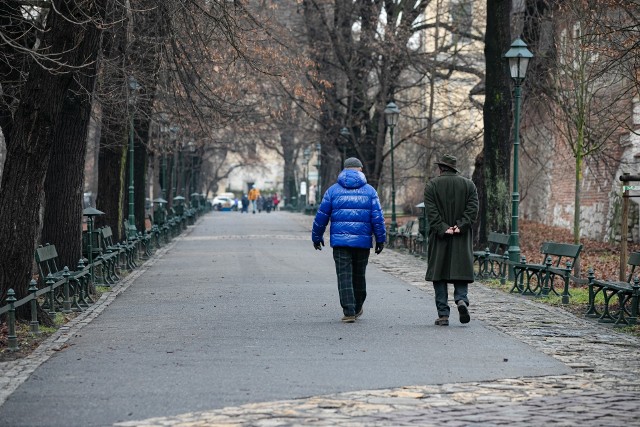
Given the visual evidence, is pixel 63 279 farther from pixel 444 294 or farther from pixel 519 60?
pixel 519 60

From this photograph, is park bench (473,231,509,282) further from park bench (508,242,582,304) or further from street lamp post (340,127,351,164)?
street lamp post (340,127,351,164)

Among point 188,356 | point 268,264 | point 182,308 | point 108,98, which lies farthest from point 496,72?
point 188,356

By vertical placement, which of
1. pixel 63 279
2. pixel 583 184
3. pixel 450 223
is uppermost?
pixel 583 184

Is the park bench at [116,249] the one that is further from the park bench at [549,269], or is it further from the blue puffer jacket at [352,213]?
the blue puffer jacket at [352,213]

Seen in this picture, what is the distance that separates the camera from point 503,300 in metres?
17.3

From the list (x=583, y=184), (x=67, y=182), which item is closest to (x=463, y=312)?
(x=67, y=182)

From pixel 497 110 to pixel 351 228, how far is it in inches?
444

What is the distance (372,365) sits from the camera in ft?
34.0

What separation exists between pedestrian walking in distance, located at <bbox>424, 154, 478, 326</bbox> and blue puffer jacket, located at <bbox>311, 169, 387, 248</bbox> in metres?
0.62

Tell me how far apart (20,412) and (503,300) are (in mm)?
10116

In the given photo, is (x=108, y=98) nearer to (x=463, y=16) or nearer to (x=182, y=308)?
(x=182, y=308)

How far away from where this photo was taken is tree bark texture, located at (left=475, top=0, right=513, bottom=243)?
957 inches

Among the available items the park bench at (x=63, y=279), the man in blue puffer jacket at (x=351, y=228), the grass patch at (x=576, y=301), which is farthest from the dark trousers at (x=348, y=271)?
the park bench at (x=63, y=279)

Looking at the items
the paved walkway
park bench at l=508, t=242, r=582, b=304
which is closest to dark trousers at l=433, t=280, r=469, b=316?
the paved walkway
